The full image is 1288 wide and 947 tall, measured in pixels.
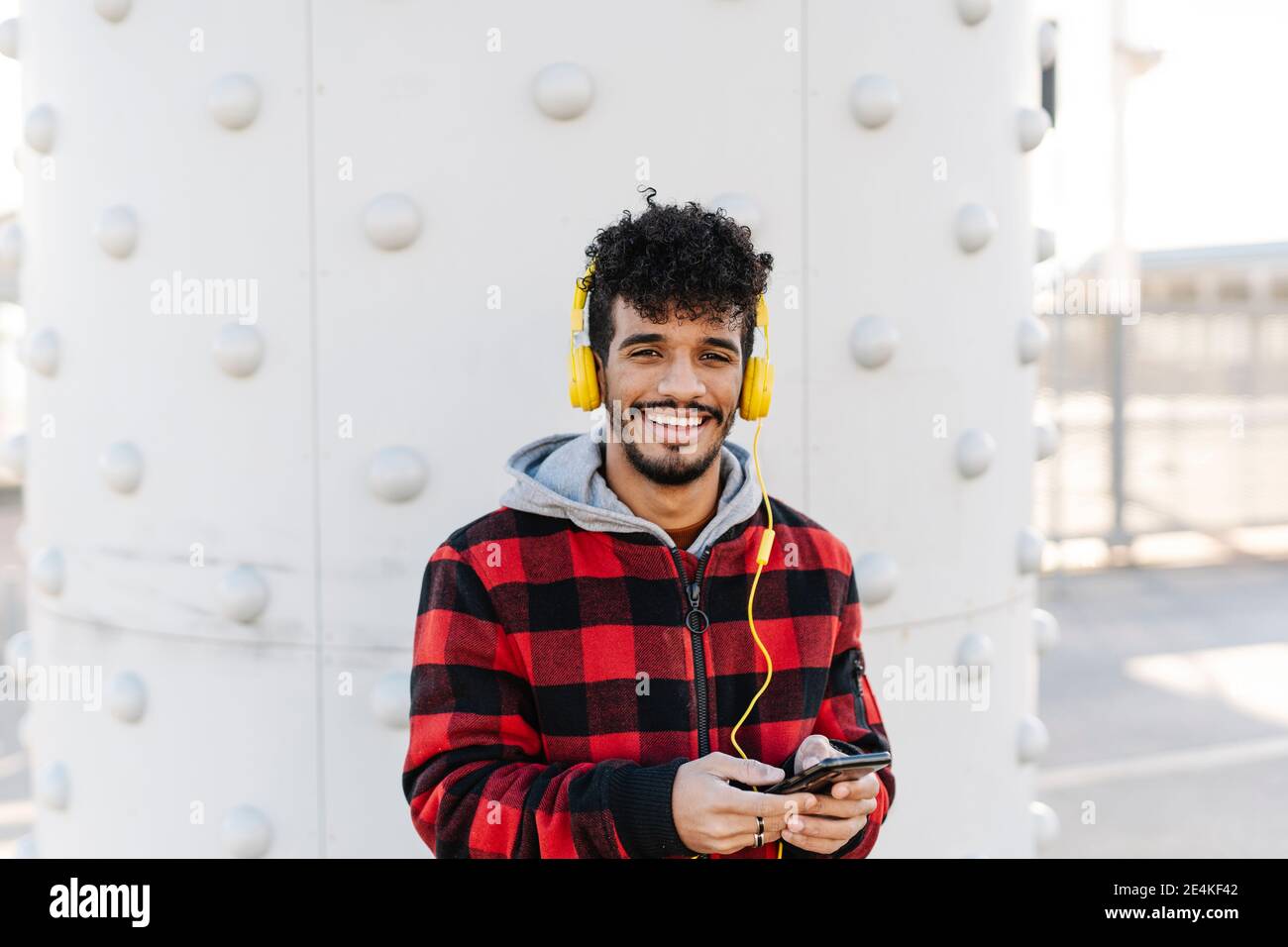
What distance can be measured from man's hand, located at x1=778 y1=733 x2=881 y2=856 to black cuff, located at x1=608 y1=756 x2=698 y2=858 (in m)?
0.15

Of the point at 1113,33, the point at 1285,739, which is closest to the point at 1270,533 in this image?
the point at 1113,33

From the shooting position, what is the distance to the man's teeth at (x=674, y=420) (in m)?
1.89

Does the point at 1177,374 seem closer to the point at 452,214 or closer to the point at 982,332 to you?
the point at 982,332

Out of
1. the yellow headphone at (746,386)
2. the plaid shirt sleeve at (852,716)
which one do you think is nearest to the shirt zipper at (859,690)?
the plaid shirt sleeve at (852,716)

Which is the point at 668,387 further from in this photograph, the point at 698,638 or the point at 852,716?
the point at 852,716

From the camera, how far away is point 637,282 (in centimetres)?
189

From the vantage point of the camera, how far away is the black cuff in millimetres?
1704

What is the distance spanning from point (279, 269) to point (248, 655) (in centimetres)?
75

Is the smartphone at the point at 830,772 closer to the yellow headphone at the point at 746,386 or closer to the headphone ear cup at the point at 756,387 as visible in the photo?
the yellow headphone at the point at 746,386

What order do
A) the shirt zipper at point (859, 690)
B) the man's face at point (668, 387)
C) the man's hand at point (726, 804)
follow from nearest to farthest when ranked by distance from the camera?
the man's hand at point (726, 804) < the man's face at point (668, 387) < the shirt zipper at point (859, 690)

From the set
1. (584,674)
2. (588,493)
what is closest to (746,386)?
(588,493)

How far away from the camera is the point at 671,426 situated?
1.90 m

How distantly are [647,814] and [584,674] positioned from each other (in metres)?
0.27

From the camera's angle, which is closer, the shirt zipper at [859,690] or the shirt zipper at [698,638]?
the shirt zipper at [698,638]
